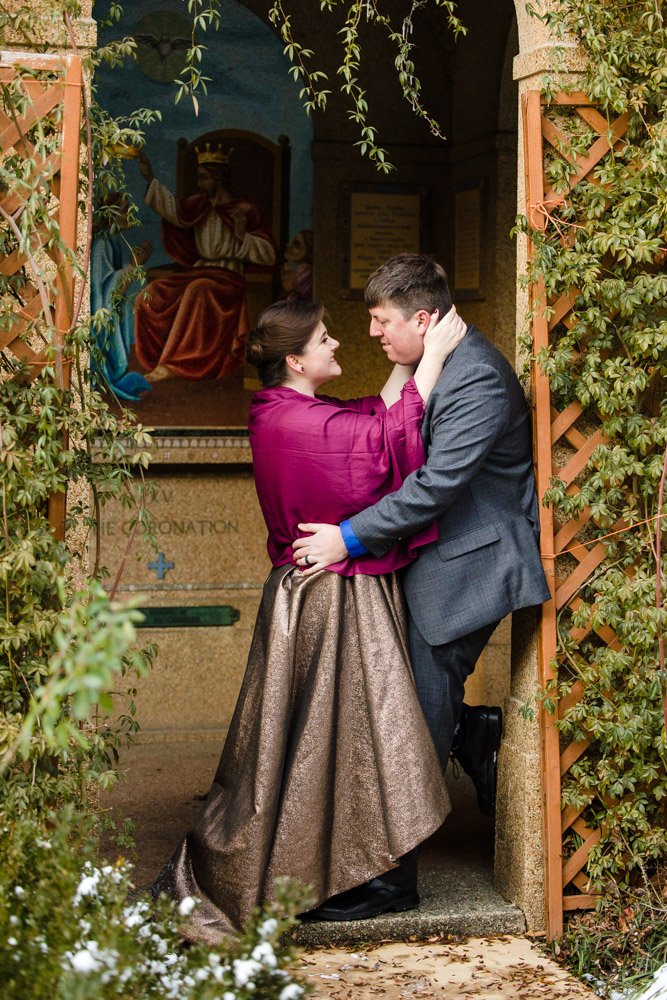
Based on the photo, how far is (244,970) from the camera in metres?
2.55

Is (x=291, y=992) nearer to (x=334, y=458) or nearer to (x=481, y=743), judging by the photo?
(x=334, y=458)

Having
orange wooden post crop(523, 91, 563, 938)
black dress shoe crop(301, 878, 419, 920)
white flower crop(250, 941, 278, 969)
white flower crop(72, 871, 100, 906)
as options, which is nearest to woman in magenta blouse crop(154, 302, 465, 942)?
black dress shoe crop(301, 878, 419, 920)

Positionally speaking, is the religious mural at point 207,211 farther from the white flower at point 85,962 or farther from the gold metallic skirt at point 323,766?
the white flower at point 85,962

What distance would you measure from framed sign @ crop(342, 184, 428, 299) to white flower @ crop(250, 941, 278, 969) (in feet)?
16.2

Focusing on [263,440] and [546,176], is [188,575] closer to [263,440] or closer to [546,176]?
[263,440]

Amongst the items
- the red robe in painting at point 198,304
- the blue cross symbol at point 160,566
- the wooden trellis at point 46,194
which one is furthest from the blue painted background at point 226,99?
the wooden trellis at point 46,194

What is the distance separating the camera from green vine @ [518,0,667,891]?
4.18 m

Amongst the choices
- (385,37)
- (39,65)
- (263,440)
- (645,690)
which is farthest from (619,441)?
(385,37)

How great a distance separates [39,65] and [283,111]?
3453 millimetres

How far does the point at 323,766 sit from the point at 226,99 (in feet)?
13.7

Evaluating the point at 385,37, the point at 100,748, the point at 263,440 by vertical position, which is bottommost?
the point at 100,748

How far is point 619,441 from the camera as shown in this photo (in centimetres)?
438

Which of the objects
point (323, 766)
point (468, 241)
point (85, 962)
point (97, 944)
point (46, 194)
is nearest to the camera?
point (85, 962)

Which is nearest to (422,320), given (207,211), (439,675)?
(439,675)
